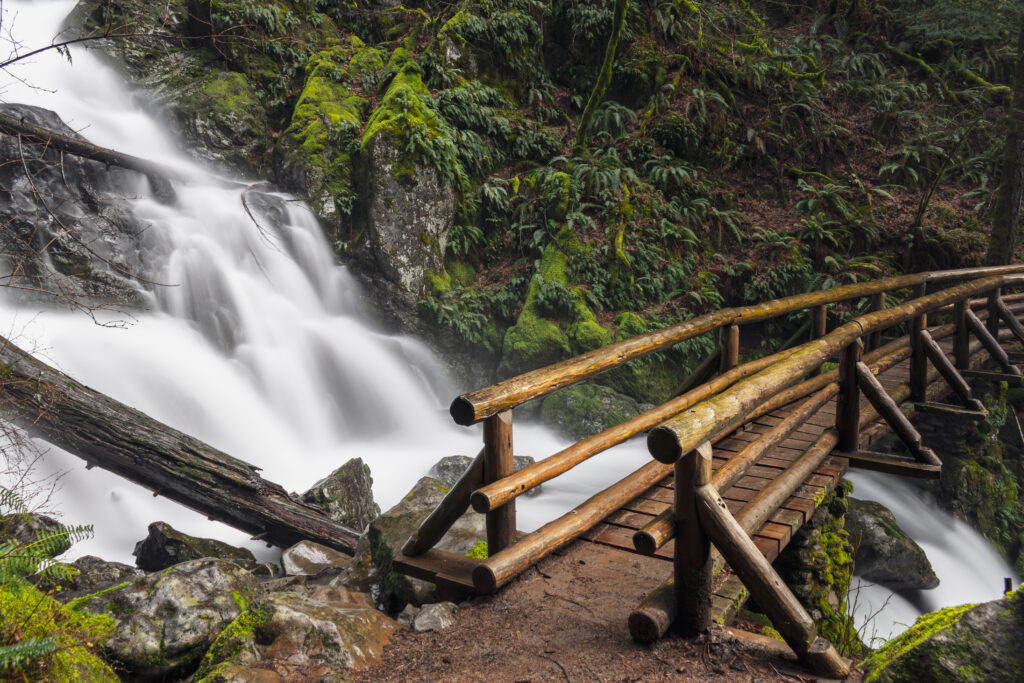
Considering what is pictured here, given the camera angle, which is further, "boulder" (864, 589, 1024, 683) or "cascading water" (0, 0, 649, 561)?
"cascading water" (0, 0, 649, 561)

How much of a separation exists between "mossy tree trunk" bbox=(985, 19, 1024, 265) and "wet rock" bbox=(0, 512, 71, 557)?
1257 cm

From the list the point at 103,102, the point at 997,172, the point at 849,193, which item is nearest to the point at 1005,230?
the point at 849,193

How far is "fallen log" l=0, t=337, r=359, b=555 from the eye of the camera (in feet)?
17.3

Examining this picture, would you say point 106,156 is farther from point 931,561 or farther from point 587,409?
point 931,561

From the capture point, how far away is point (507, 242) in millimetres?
12445

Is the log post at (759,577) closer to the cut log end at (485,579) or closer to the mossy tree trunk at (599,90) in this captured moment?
the cut log end at (485,579)

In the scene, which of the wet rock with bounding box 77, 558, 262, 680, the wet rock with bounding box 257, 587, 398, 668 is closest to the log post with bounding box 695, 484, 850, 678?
the wet rock with bounding box 257, 587, 398, 668

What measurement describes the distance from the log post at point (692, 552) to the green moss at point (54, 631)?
2579mm

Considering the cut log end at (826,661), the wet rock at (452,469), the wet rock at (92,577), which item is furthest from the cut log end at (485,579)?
the wet rock at (452,469)

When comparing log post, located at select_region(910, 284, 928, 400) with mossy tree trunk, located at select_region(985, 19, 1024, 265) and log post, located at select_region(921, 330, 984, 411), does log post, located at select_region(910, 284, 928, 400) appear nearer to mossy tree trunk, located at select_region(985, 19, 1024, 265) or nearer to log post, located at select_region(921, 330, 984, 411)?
log post, located at select_region(921, 330, 984, 411)

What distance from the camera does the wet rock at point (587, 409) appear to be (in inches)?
395

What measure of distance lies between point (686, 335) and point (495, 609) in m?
2.66

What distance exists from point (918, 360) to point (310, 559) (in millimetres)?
6440

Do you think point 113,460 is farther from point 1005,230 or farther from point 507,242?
point 1005,230
